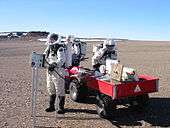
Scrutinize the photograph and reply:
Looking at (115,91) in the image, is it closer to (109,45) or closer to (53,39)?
(53,39)

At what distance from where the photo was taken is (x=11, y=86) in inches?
630

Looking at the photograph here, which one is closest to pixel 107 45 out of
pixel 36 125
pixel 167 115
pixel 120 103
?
pixel 120 103

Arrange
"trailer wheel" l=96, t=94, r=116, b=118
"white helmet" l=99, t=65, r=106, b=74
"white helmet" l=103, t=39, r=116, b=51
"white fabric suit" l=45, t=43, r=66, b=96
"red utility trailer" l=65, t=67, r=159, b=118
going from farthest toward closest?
"white helmet" l=103, t=39, r=116, b=51 → "white helmet" l=99, t=65, r=106, b=74 → "white fabric suit" l=45, t=43, r=66, b=96 → "trailer wheel" l=96, t=94, r=116, b=118 → "red utility trailer" l=65, t=67, r=159, b=118

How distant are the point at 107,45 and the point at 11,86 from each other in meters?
4.69

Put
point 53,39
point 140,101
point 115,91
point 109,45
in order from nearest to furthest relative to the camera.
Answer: point 115,91, point 53,39, point 140,101, point 109,45

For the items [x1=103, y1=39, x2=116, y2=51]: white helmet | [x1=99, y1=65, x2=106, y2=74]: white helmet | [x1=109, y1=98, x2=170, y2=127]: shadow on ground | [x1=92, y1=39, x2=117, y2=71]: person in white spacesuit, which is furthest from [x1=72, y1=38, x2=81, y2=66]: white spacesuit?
[x1=109, y1=98, x2=170, y2=127]: shadow on ground

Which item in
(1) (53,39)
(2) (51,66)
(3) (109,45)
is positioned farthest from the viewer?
(3) (109,45)

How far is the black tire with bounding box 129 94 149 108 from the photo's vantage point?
11.4 metres

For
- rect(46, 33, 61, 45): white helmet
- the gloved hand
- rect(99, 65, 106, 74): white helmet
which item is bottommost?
rect(99, 65, 106, 74): white helmet

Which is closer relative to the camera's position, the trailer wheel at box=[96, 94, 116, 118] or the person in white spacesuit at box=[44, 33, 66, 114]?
the trailer wheel at box=[96, 94, 116, 118]

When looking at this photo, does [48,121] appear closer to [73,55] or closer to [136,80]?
[136,80]

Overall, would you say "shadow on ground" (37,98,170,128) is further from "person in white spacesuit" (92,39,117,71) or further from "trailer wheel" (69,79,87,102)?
"person in white spacesuit" (92,39,117,71)

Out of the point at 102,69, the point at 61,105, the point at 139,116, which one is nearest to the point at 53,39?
the point at 61,105

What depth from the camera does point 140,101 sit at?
11.4m
